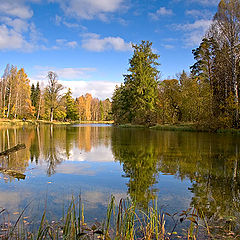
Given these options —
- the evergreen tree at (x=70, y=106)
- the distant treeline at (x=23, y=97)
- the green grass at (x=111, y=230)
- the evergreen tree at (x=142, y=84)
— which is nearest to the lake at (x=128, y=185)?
the green grass at (x=111, y=230)

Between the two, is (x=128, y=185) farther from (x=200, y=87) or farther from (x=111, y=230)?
(x=200, y=87)

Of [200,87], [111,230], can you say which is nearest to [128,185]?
[111,230]

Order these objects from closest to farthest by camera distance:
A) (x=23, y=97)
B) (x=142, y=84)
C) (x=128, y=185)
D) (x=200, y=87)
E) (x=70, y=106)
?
1. (x=128, y=185)
2. (x=200, y=87)
3. (x=142, y=84)
4. (x=23, y=97)
5. (x=70, y=106)

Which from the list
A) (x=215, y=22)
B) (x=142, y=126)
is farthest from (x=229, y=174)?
(x=142, y=126)

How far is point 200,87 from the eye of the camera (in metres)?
30.9

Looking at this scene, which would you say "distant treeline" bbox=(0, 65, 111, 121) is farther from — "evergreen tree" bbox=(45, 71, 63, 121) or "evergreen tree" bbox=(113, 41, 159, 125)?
"evergreen tree" bbox=(113, 41, 159, 125)

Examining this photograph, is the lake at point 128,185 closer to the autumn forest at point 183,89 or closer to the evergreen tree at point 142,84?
the autumn forest at point 183,89

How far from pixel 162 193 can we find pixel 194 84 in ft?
93.7

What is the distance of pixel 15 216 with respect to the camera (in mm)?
3754

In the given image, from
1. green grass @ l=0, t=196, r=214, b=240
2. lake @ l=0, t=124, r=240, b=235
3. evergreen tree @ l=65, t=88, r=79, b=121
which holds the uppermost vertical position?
evergreen tree @ l=65, t=88, r=79, b=121

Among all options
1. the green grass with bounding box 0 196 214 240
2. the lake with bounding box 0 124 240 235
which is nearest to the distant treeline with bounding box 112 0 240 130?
the lake with bounding box 0 124 240 235

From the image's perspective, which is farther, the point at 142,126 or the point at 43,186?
the point at 142,126

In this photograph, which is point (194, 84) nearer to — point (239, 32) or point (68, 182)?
point (239, 32)

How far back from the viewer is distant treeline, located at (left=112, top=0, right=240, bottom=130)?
70.7ft
